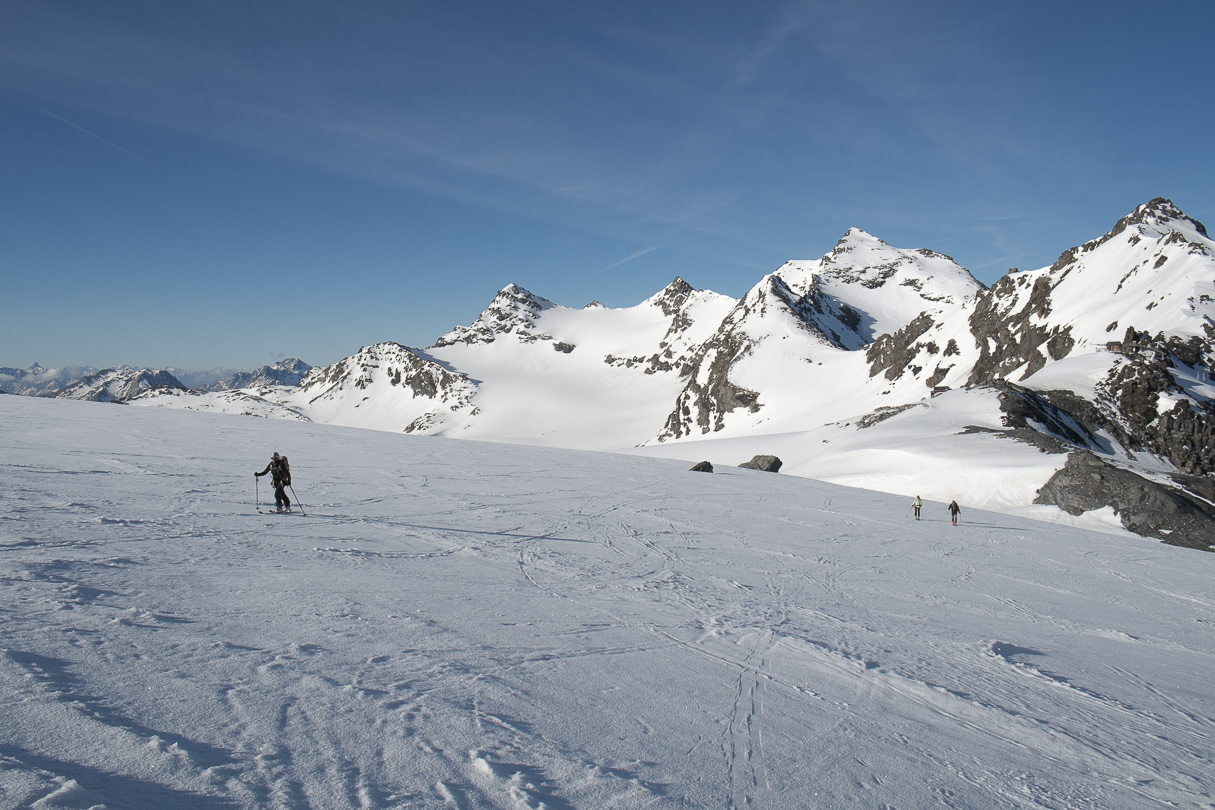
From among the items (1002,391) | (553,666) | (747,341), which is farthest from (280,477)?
(747,341)

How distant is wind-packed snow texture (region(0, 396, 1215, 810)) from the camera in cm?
463

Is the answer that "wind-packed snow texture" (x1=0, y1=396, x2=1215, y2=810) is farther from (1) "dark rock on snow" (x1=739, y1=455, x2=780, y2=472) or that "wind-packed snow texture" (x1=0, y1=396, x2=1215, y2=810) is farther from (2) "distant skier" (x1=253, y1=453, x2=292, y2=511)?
(1) "dark rock on snow" (x1=739, y1=455, x2=780, y2=472)

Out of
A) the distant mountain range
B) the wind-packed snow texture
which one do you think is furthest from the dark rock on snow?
the wind-packed snow texture

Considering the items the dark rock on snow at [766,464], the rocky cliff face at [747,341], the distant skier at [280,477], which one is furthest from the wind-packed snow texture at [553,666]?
the rocky cliff face at [747,341]

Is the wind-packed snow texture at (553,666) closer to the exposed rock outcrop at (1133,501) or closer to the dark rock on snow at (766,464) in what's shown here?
the exposed rock outcrop at (1133,501)

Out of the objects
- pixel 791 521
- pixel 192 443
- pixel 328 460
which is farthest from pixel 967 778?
pixel 192 443

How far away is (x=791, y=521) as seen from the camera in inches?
732

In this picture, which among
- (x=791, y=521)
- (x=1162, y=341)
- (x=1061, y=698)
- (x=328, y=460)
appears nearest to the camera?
(x=1061, y=698)

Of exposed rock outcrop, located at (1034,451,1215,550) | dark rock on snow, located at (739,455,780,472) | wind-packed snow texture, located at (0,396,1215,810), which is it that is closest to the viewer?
wind-packed snow texture, located at (0,396,1215,810)

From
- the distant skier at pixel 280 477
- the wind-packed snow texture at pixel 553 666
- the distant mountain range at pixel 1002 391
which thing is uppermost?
the distant mountain range at pixel 1002 391

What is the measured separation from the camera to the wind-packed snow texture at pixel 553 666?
463 cm

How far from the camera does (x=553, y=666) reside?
669 cm

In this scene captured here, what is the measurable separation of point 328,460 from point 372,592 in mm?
17235

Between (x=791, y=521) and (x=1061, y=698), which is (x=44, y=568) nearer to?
(x=1061, y=698)
